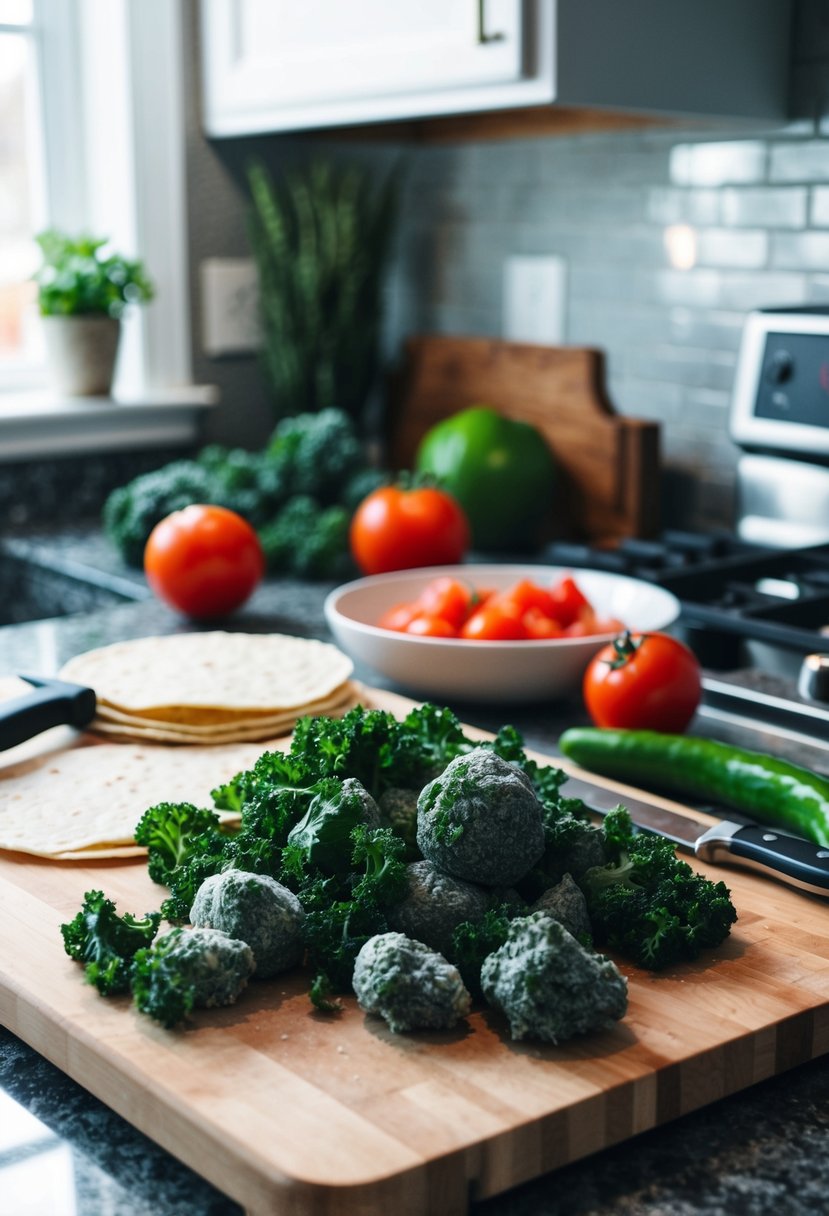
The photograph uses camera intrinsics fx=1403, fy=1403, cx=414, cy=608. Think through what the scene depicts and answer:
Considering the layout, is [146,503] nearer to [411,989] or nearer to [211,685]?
[211,685]

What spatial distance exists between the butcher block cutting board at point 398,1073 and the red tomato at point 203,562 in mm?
838

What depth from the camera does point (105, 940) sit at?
88 centimetres

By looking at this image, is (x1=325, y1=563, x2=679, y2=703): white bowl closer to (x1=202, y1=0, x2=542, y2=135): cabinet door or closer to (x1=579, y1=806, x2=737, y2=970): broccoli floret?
(x1=579, y1=806, x2=737, y2=970): broccoli floret

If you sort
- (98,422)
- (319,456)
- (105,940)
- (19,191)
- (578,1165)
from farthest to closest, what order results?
1. (19,191)
2. (98,422)
3. (319,456)
4. (105,940)
5. (578,1165)

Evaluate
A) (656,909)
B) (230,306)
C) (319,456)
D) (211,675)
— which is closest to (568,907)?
(656,909)

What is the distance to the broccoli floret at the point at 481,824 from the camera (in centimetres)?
88

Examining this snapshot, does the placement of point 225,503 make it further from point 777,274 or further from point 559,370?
point 777,274

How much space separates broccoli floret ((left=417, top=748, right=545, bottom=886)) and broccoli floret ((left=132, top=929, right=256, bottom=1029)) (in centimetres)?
14

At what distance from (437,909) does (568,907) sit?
9cm

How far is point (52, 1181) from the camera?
0.76 metres

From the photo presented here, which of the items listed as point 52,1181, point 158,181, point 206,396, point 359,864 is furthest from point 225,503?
point 52,1181

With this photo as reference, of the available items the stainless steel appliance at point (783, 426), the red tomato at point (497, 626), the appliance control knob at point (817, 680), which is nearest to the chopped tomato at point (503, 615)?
the red tomato at point (497, 626)

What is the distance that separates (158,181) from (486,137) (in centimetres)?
57

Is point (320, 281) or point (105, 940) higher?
point (320, 281)
